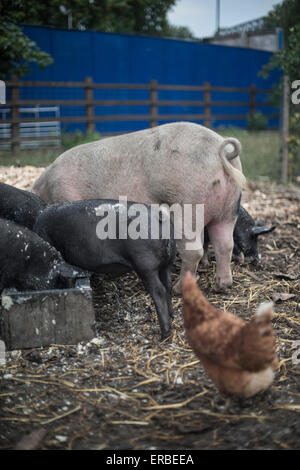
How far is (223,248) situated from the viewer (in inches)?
Result: 141

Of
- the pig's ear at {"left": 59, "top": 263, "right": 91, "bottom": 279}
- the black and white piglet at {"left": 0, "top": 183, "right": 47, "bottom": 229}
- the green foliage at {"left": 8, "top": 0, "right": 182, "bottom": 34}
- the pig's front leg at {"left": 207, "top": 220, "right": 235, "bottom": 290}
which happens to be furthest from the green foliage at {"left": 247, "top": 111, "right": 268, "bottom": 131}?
the pig's ear at {"left": 59, "top": 263, "right": 91, "bottom": 279}

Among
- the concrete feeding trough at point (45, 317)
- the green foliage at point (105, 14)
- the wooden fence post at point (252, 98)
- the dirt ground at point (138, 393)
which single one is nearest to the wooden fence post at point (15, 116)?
the green foliage at point (105, 14)

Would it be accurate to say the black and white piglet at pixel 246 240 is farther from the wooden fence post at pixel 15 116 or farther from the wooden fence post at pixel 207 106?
the wooden fence post at pixel 207 106

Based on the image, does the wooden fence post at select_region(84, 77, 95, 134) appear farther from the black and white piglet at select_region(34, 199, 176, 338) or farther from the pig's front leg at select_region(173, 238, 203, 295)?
the black and white piglet at select_region(34, 199, 176, 338)

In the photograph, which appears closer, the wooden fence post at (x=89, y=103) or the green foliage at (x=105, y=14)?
the wooden fence post at (x=89, y=103)

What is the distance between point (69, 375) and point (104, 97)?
38.6 feet

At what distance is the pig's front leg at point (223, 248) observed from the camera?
3580mm

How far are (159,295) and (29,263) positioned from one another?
2.59 feet

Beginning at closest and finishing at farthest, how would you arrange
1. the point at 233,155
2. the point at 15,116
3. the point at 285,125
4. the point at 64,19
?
1. the point at 233,155
2. the point at 285,125
3. the point at 15,116
4. the point at 64,19

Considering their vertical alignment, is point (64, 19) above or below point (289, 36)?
above

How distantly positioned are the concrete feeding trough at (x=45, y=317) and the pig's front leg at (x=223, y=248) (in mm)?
1155

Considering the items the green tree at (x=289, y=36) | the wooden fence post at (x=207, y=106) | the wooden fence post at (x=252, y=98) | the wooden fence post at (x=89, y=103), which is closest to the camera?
the green tree at (x=289, y=36)

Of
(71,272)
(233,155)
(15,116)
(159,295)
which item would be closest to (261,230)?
(233,155)

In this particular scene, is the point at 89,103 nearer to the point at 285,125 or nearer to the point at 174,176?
the point at 285,125
